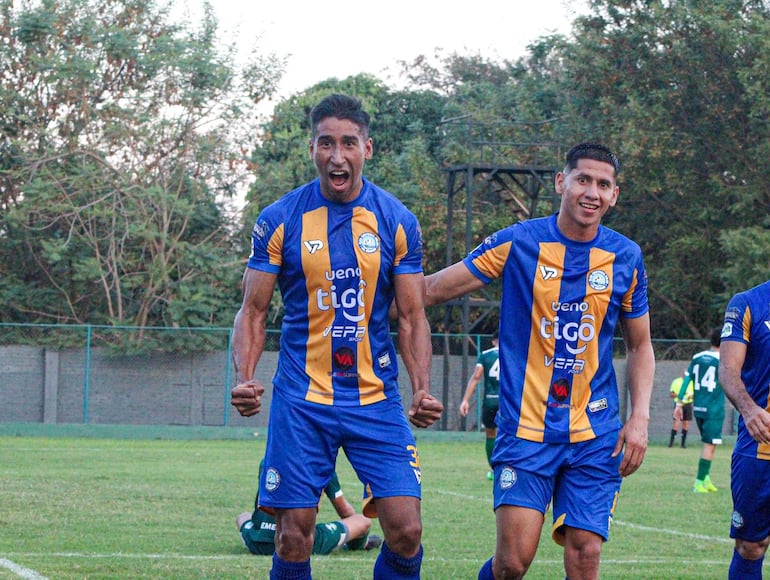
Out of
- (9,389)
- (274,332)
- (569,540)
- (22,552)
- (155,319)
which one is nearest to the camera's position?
(569,540)

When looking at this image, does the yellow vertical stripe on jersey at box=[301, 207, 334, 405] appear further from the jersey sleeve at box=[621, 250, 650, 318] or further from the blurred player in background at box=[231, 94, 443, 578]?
A: the jersey sleeve at box=[621, 250, 650, 318]

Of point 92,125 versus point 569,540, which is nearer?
point 569,540

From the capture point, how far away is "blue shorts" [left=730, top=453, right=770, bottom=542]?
716 centimetres

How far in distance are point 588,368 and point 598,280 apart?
44 centimetres

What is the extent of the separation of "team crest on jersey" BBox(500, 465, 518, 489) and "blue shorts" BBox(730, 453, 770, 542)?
1.70 meters

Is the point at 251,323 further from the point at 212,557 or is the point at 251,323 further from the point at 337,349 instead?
the point at 212,557

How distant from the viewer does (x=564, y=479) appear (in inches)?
249

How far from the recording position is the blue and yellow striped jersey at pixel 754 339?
722cm

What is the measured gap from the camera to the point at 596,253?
648 centimetres

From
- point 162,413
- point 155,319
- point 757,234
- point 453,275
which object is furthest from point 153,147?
point 453,275

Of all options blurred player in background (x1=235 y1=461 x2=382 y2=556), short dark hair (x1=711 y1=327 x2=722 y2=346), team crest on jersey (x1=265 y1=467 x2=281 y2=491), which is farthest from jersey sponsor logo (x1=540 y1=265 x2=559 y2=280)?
short dark hair (x1=711 y1=327 x2=722 y2=346)

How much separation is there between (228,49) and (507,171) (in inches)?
345

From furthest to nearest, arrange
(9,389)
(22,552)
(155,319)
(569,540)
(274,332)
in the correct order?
(155,319) < (274,332) < (9,389) < (22,552) < (569,540)

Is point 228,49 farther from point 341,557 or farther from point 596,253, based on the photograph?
point 596,253
